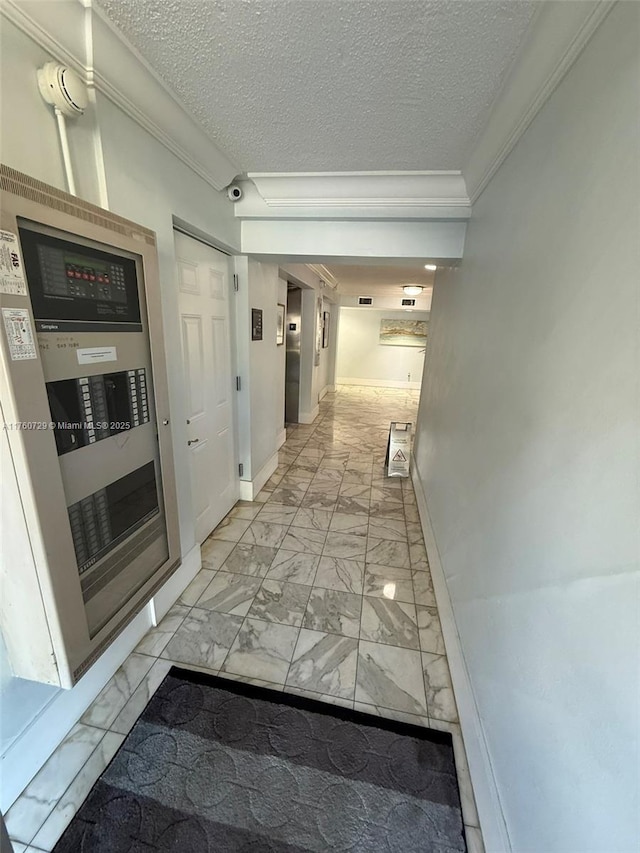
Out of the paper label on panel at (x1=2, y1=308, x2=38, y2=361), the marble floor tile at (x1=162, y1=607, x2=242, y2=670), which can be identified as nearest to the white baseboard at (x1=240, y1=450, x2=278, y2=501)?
the marble floor tile at (x1=162, y1=607, x2=242, y2=670)

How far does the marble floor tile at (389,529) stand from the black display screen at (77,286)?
230 centimetres

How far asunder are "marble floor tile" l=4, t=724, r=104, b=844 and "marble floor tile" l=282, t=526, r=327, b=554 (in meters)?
1.43

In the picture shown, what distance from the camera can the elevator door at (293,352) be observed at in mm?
5305

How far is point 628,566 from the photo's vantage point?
641mm

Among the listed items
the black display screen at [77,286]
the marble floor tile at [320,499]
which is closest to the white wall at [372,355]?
the marble floor tile at [320,499]

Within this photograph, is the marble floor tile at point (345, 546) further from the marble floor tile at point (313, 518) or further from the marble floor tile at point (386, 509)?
the marble floor tile at point (386, 509)

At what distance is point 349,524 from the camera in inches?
116

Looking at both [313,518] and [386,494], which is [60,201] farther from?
[386,494]

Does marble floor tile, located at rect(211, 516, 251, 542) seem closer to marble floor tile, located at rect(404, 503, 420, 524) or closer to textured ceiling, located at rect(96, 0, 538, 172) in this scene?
marble floor tile, located at rect(404, 503, 420, 524)

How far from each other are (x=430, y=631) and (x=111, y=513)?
1.76 m

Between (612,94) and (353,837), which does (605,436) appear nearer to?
(612,94)

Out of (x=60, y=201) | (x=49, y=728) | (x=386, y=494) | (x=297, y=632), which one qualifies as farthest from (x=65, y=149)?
(x=386, y=494)

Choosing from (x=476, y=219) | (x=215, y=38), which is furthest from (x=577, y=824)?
(x=476, y=219)

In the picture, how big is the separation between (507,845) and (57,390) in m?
1.91
